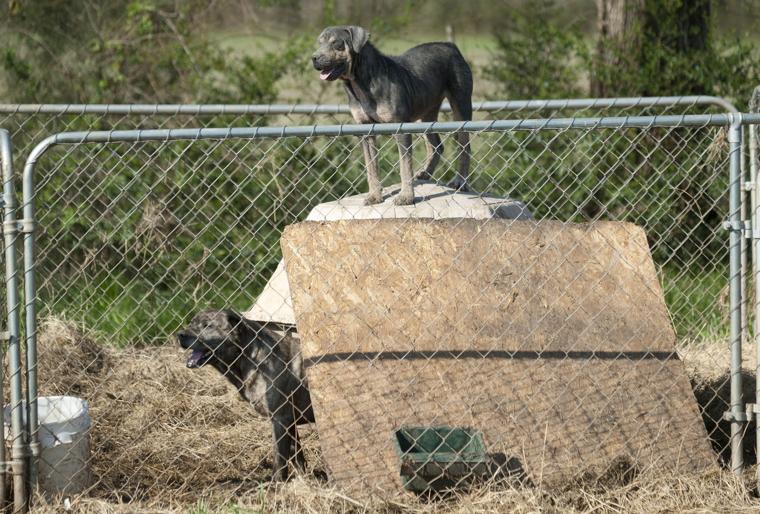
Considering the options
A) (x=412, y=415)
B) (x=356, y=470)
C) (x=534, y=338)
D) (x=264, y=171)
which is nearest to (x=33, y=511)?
(x=356, y=470)

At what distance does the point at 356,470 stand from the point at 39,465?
1446 mm

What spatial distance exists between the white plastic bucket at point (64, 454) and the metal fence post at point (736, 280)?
3077mm

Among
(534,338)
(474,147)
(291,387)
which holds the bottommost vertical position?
(474,147)

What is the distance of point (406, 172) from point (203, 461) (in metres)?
1.93

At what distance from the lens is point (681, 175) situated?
8211 millimetres

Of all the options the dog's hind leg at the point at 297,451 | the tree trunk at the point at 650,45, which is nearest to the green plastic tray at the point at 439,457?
the dog's hind leg at the point at 297,451

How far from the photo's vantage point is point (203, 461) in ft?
18.7

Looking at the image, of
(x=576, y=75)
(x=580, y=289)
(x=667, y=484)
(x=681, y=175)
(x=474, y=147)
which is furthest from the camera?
(x=474, y=147)

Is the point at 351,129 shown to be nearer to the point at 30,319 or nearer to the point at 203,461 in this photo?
the point at 30,319

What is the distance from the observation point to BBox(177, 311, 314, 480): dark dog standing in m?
5.55

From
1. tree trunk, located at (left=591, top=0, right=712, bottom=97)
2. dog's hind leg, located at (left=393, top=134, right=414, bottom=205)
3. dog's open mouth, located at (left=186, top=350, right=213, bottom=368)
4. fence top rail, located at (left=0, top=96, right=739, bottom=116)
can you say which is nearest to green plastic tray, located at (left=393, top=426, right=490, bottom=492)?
dog's open mouth, located at (left=186, top=350, right=213, bottom=368)

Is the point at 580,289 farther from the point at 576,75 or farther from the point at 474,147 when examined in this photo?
the point at 474,147

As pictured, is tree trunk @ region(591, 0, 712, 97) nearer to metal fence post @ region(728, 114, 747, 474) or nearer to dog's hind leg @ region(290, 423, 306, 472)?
metal fence post @ region(728, 114, 747, 474)

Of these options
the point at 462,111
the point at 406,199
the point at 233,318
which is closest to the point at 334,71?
the point at 406,199
